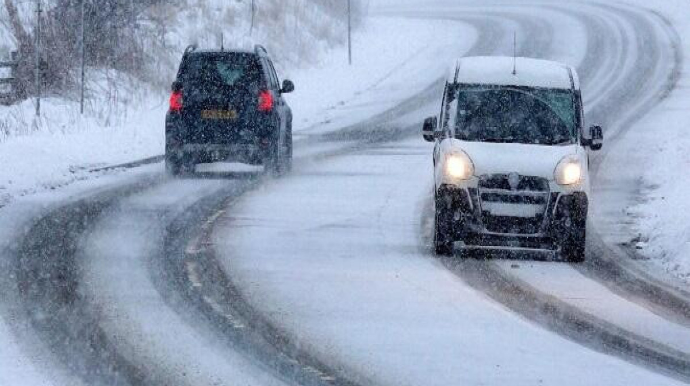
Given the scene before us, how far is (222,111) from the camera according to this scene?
2236 cm

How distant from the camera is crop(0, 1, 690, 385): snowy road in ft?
31.8

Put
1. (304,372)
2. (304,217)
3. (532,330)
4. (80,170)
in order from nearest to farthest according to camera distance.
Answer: (304,372) → (532,330) → (304,217) → (80,170)

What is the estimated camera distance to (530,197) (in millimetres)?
14977

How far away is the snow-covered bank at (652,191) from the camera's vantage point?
1622 centimetres

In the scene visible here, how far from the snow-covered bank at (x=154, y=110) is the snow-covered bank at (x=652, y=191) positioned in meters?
6.78

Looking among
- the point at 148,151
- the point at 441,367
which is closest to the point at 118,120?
the point at 148,151

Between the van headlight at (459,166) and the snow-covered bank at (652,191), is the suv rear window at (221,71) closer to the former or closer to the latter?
the snow-covered bank at (652,191)

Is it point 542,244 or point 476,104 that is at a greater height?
point 476,104

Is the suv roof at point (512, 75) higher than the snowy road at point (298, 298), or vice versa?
the suv roof at point (512, 75)

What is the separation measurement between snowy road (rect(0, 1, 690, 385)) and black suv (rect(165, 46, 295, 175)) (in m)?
0.50

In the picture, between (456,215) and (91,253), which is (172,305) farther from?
(456,215)

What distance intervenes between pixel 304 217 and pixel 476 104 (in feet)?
9.58

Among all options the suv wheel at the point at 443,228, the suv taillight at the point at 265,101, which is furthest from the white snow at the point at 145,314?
the suv taillight at the point at 265,101

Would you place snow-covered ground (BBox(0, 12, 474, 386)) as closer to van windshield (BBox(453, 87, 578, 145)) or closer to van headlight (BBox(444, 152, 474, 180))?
van headlight (BBox(444, 152, 474, 180))
